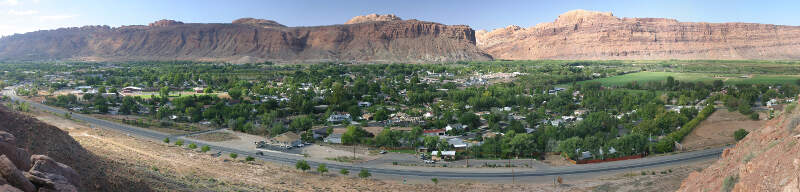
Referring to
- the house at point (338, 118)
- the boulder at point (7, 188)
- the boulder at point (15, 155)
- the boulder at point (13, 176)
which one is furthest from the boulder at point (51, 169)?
the house at point (338, 118)

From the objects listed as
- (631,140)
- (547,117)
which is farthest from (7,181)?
(547,117)

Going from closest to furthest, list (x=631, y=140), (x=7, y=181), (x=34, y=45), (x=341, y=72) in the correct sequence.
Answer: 1. (x=7, y=181)
2. (x=631, y=140)
3. (x=341, y=72)
4. (x=34, y=45)

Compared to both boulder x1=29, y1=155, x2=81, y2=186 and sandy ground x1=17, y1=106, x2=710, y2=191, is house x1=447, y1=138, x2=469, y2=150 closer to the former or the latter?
sandy ground x1=17, y1=106, x2=710, y2=191

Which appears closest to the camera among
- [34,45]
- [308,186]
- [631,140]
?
[308,186]

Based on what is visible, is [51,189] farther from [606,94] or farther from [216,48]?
[216,48]

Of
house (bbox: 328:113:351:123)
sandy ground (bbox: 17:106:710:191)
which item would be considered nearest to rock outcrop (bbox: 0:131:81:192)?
sandy ground (bbox: 17:106:710:191)

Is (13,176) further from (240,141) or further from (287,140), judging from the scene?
(240,141)

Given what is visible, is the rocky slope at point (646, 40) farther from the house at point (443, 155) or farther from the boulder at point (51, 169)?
the boulder at point (51, 169)
